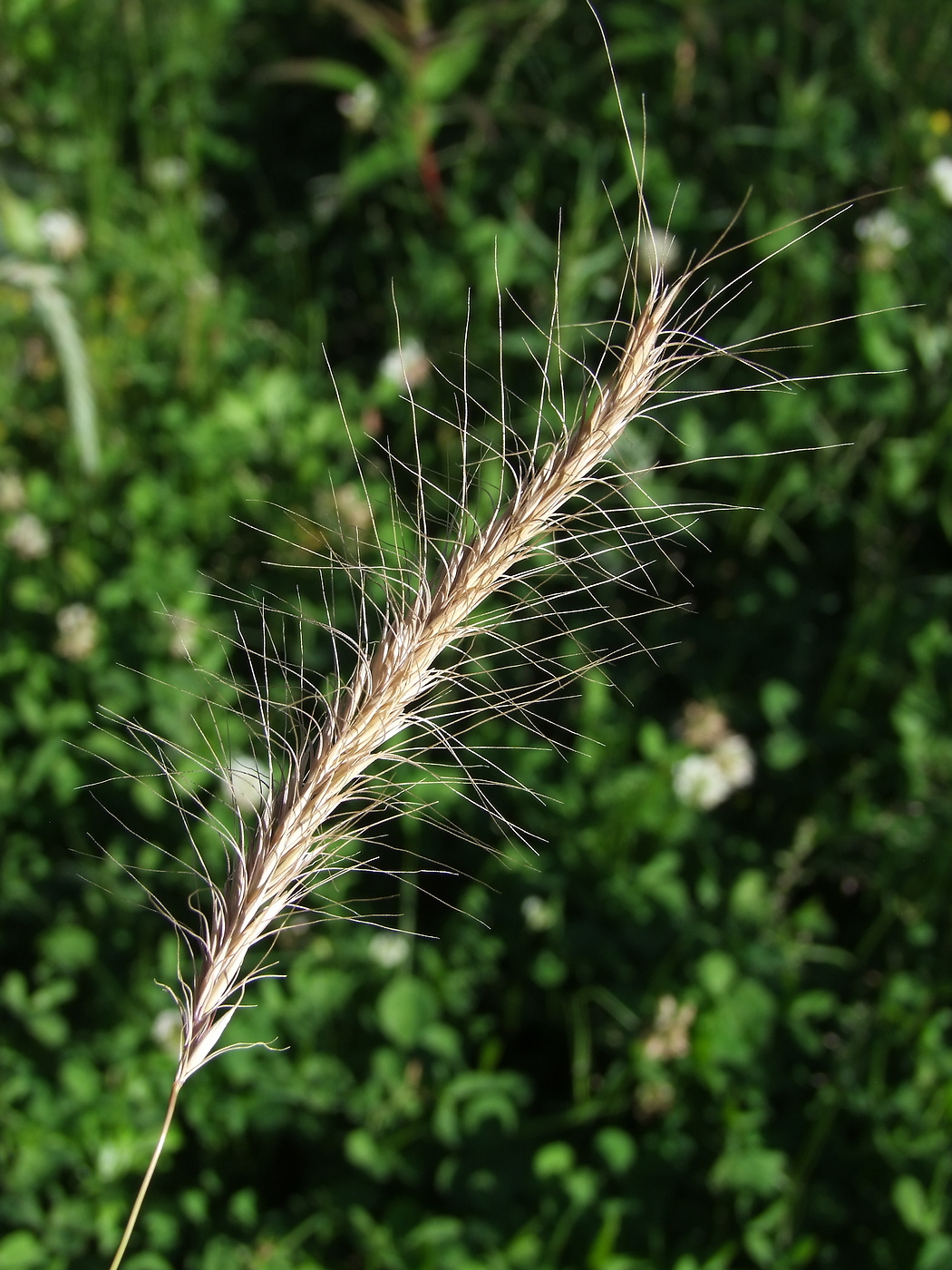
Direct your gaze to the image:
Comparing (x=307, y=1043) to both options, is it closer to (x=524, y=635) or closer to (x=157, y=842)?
(x=157, y=842)

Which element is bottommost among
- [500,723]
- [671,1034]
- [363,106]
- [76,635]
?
[671,1034]

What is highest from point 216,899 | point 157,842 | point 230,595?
point 216,899

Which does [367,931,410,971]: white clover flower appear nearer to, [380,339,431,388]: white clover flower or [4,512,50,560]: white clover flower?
[4,512,50,560]: white clover flower

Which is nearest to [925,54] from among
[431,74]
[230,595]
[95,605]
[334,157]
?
[431,74]

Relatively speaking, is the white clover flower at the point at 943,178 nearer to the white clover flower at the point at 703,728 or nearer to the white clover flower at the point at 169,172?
the white clover flower at the point at 703,728

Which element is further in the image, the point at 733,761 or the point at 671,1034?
the point at 733,761

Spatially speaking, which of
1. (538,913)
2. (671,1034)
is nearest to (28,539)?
(538,913)

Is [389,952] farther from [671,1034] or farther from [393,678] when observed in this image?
[393,678]
